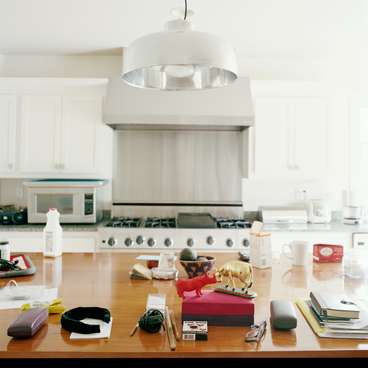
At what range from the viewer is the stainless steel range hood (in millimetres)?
3473

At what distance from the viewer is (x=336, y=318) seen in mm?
1230

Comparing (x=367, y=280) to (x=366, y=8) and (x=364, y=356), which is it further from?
(x=366, y=8)

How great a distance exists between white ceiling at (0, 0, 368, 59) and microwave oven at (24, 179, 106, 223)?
1339mm

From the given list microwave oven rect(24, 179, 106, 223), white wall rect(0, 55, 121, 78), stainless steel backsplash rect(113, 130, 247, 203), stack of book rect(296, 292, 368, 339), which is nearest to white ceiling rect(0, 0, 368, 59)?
white wall rect(0, 55, 121, 78)

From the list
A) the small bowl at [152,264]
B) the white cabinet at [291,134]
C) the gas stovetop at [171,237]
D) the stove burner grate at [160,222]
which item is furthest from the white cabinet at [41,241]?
the white cabinet at [291,134]

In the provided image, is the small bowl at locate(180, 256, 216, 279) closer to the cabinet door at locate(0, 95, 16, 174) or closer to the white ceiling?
the white ceiling

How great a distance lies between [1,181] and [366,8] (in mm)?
3657

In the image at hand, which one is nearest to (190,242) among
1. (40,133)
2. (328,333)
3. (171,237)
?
(171,237)

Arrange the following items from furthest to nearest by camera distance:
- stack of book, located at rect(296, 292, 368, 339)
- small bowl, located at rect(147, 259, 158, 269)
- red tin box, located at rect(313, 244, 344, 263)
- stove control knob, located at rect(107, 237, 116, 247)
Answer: stove control knob, located at rect(107, 237, 116, 247), red tin box, located at rect(313, 244, 344, 263), small bowl, located at rect(147, 259, 158, 269), stack of book, located at rect(296, 292, 368, 339)

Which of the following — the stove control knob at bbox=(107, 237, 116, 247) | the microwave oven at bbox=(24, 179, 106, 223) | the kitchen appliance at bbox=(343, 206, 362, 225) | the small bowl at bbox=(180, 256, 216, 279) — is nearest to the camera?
the small bowl at bbox=(180, 256, 216, 279)

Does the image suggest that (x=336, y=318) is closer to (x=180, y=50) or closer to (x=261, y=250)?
(x=261, y=250)

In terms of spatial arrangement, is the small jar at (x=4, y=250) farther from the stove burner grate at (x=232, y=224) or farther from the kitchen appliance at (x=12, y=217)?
the stove burner grate at (x=232, y=224)

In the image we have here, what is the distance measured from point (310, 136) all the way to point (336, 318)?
8.92 feet
